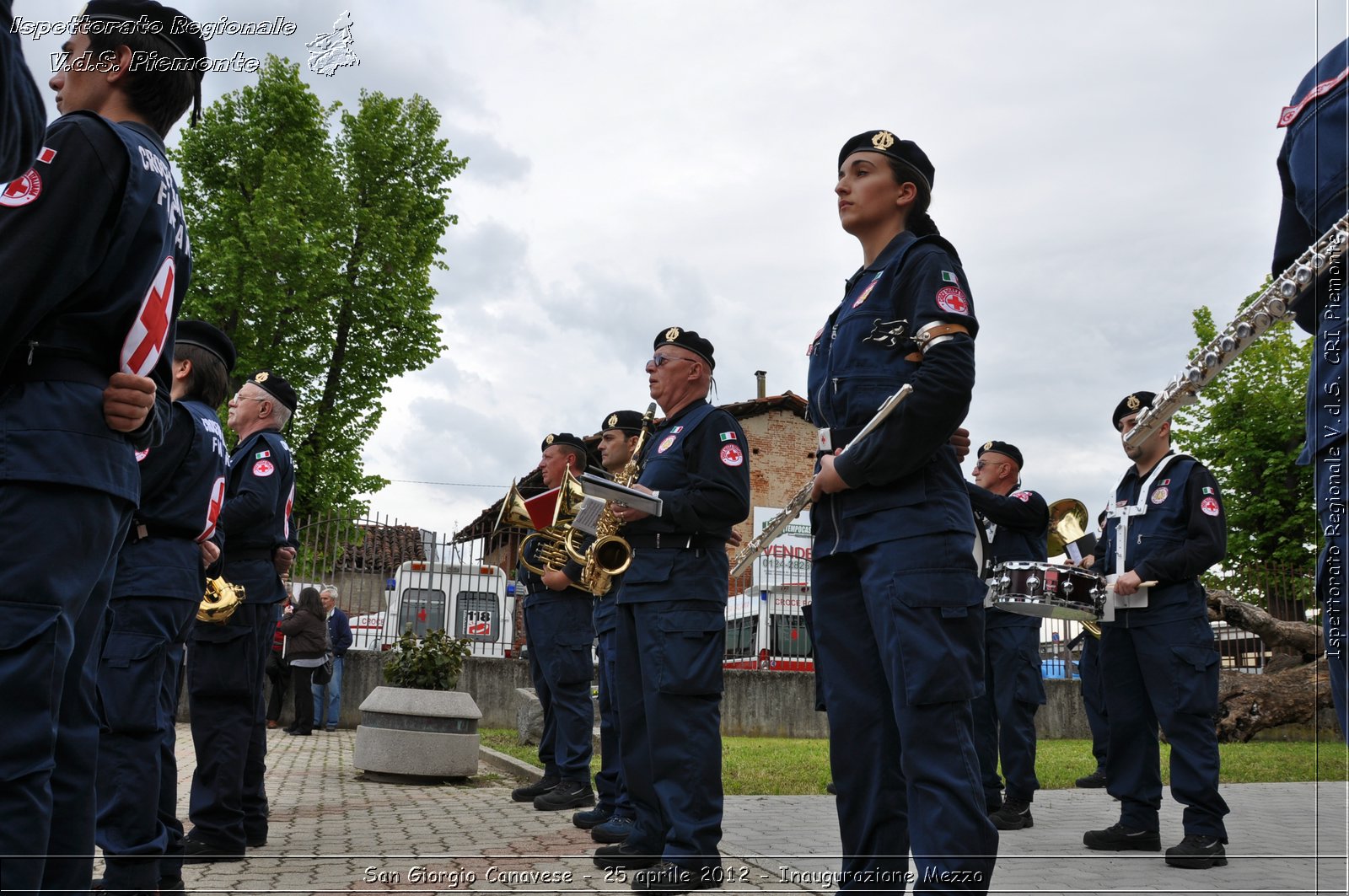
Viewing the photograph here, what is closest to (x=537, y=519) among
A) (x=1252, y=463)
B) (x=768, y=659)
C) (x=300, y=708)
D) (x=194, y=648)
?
(x=194, y=648)

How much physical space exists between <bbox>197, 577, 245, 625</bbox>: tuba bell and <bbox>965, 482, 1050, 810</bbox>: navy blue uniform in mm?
4660

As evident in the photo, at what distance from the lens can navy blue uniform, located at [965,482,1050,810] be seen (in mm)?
7160

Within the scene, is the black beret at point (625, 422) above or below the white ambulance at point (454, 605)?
above

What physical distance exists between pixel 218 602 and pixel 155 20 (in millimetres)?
3073

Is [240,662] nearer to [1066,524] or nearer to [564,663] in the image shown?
[564,663]

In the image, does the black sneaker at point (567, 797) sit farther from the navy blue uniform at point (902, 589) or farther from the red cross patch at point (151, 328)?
the red cross patch at point (151, 328)

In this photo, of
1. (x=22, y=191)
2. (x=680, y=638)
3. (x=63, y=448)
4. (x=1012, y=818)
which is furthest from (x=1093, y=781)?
(x=22, y=191)

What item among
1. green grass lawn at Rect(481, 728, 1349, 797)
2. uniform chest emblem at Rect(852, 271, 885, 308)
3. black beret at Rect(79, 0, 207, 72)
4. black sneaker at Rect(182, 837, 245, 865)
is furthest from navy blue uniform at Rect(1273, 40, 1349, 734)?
green grass lawn at Rect(481, 728, 1349, 797)

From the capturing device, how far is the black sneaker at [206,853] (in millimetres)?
5238

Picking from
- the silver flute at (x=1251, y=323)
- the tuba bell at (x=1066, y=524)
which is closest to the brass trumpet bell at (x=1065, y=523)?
the tuba bell at (x=1066, y=524)

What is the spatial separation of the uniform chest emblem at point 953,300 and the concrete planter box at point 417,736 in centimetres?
733

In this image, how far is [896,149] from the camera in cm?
398

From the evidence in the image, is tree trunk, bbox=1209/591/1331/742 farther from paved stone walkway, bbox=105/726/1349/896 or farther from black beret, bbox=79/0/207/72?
black beret, bbox=79/0/207/72

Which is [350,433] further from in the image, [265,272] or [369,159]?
[369,159]
